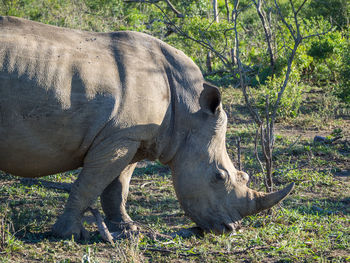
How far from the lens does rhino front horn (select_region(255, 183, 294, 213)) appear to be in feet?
17.9

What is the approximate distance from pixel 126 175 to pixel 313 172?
9.72 ft

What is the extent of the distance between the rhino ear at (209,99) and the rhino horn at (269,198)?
3.00ft

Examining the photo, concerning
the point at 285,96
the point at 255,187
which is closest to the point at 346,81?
the point at 285,96

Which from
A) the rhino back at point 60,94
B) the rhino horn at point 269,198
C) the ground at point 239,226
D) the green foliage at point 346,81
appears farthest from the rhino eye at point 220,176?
the green foliage at point 346,81

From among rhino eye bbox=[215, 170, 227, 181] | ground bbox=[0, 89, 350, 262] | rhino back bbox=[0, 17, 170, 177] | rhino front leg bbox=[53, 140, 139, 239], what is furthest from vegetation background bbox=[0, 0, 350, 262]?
rhino back bbox=[0, 17, 170, 177]

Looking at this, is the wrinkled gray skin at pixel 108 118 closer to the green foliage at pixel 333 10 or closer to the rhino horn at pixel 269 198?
the rhino horn at pixel 269 198

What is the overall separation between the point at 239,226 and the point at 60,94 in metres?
2.09

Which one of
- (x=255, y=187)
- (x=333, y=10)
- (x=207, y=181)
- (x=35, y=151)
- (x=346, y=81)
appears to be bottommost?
(x=255, y=187)

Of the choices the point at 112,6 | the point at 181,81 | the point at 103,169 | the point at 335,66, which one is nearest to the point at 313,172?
the point at 181,81

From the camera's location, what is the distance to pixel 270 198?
5477mm

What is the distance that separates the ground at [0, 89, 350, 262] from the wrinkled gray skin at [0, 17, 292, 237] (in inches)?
12.5

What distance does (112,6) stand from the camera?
16.0 m

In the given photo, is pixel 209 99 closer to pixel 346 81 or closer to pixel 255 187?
pixel 255 187

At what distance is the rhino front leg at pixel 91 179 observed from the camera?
523cm
